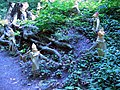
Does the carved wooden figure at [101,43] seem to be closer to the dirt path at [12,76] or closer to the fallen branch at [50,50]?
the fallen branch at [50,50]

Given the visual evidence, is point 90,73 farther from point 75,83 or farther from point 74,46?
point 74,46

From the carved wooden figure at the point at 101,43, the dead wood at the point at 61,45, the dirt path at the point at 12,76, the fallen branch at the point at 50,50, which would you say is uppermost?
the carved wooden figure at the point at 101,43

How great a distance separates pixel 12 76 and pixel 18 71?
41cm

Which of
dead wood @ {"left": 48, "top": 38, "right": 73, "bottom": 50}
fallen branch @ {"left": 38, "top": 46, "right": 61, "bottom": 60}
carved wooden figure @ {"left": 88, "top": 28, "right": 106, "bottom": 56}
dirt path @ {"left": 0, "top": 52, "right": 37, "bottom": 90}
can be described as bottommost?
dirt path @ {"left": 0, "top": 52, "right": 37, "bottom": 90}

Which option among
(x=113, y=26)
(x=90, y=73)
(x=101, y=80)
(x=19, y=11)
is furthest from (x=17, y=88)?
(x=19, y=11)

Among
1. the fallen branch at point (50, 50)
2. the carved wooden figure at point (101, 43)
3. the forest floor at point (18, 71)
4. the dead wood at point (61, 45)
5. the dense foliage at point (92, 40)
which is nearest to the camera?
the dense foliage at point (92, 40)

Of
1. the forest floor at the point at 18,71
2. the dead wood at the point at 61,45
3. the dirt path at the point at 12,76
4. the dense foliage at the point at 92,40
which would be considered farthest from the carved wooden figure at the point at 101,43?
the dirt path at the point at 12,76

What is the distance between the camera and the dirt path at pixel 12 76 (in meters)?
7.29

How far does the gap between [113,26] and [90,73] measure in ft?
12.4

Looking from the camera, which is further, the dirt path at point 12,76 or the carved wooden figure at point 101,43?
the dirt path at point 12,76

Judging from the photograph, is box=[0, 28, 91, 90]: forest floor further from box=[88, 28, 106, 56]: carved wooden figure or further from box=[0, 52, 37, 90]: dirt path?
box=[88, 28, 106, 56]: carved wooden figure

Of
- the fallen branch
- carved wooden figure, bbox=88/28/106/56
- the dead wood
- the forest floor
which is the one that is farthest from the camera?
the dead wood

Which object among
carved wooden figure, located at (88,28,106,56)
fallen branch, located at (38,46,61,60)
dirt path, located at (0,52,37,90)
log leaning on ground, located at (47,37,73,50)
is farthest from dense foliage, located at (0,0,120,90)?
dirt path, located at (0,52,37,90)

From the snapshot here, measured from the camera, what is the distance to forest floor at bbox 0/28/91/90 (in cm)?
722
